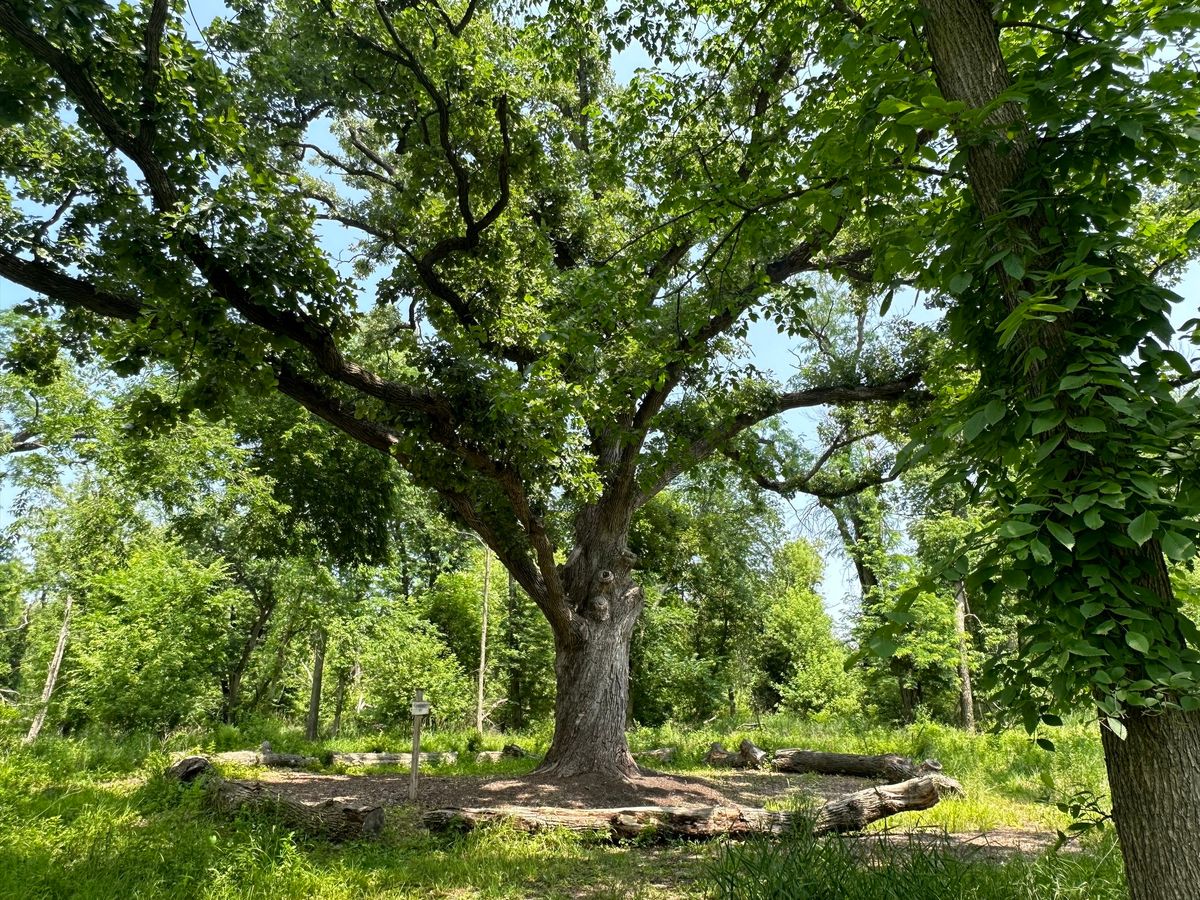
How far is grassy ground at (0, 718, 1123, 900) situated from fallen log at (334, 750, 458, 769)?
4453 mm

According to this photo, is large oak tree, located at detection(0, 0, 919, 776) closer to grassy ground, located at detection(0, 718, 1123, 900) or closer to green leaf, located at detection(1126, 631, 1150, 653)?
green leaf, located at detection(1126, 631, 1150, 653)

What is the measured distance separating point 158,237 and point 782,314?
5317 mm

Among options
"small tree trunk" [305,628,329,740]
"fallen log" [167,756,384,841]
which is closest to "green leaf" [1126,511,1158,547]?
"fallen log" [167,756,384,841]

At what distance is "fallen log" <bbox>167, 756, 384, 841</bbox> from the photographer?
5.60 m

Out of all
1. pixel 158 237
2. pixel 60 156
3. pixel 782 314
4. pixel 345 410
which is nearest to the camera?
pixel 158 237

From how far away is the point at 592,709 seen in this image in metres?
8.69

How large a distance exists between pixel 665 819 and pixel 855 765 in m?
6.40

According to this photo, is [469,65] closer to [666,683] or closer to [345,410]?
[345,410]

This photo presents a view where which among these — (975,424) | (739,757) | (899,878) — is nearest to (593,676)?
(739,757)

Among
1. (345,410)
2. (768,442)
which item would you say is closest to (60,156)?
(345,410)

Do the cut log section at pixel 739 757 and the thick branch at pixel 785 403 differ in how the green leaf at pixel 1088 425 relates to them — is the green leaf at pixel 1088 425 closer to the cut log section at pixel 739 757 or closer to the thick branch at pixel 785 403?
the thick branch at pixel 785 403

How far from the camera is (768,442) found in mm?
11719

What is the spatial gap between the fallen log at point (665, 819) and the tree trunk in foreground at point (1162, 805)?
379cm

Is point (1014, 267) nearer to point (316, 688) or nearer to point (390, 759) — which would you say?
point (390, 759)
